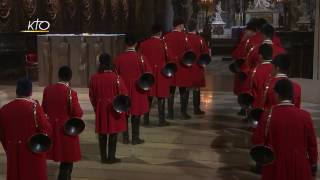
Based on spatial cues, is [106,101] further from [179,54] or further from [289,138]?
[289,138]

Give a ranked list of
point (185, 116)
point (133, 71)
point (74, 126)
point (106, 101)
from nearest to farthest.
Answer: point (74, 126)
point (106, 101)
point (133, 71)
point (185, 116)

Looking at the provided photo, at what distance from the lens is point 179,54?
1009 centimetres

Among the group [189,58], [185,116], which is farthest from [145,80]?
[185,116]

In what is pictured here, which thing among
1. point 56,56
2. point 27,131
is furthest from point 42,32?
point 27,131

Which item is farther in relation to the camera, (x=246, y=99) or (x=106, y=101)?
(x=106, y=101)

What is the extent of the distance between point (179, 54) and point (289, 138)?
5236mm

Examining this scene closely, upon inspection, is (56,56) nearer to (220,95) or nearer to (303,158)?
(220,95)

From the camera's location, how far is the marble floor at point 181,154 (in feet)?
25.0

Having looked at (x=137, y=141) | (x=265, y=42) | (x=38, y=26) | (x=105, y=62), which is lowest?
(x=137, y=141)

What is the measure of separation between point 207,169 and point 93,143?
81.7 inches

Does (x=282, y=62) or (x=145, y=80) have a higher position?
(x=282, y=62)

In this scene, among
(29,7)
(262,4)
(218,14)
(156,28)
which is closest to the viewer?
(156,28)

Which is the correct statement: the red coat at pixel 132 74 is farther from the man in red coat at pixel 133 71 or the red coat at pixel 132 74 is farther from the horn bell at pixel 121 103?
the horn bell at pixel 121 103

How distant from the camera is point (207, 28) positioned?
733 inches
